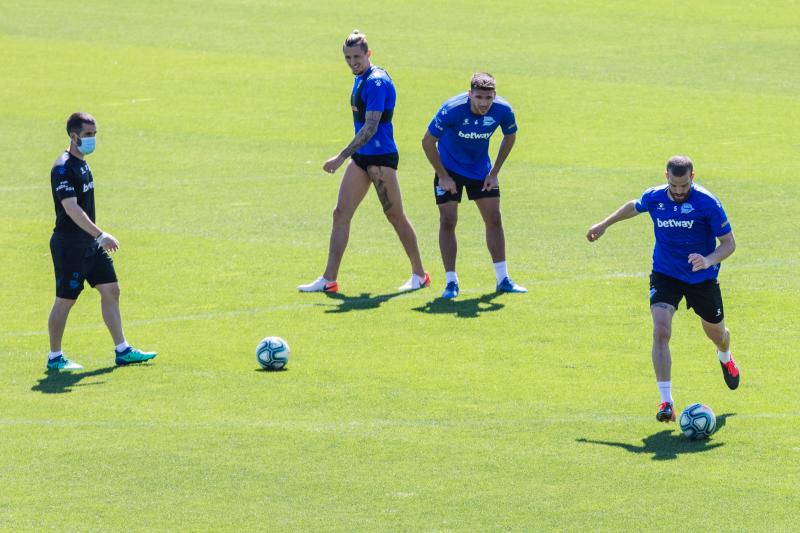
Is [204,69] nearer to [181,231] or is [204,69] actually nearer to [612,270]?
[181,231]

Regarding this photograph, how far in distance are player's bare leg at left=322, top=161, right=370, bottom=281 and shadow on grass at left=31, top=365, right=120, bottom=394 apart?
362 centimetres

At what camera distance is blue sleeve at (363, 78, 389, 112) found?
15.8 meters

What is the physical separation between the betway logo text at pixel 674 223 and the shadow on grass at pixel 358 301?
15.3 feet

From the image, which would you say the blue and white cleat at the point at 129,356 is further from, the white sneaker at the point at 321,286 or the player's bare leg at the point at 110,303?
the white sneaker at the point at 321,286

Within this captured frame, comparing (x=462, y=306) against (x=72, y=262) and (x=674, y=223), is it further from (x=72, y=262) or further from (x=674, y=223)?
(x=72, y=262)

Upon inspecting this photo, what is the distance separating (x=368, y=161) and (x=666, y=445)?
252 inches

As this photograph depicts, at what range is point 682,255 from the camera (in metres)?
11.7

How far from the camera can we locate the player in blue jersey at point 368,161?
15742 millimetres

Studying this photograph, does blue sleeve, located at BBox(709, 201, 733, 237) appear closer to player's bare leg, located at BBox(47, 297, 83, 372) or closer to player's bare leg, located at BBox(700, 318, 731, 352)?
player's bare leg, located at BBox(700, 318, 731, 352)

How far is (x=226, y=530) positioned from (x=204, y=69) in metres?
26.0

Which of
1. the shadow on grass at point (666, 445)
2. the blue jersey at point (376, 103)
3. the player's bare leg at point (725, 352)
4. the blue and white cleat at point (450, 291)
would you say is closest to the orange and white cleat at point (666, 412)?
the shadow on grass at point (666, 445)

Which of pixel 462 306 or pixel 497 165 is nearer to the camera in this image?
pixel 462 306

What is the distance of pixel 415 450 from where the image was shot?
35.7 ft

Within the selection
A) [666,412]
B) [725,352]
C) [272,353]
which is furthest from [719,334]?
[272,353]
